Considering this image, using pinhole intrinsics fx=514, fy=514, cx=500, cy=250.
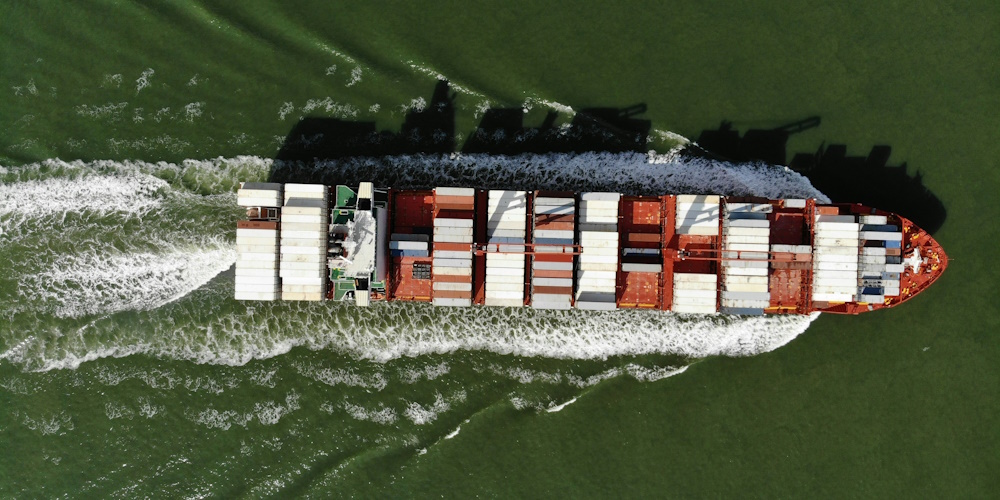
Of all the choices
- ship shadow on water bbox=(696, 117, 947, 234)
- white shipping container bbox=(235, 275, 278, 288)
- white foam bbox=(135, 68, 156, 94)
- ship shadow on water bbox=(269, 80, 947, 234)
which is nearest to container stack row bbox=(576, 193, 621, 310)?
ship shadow on water bbox=(269, 80, 947, 234)

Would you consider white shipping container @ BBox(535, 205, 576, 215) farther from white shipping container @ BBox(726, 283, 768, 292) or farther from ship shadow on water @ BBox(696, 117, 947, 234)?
ship shadow on water @ BBox(696, 117, 947, 234)

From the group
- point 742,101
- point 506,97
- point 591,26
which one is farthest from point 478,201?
point 742,101

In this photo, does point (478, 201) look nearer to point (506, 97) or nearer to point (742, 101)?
point (506, 97)

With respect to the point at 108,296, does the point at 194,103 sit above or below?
above

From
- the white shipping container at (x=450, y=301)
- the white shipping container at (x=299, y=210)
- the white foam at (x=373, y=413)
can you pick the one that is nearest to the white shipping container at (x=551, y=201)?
the white shipping container at (x=450, y=301)

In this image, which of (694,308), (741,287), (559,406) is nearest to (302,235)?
(559,406)

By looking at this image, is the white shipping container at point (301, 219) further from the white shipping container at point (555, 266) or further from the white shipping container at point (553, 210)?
the white shipping container at point (555, 266)

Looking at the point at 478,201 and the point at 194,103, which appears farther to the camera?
the point at 194,103
